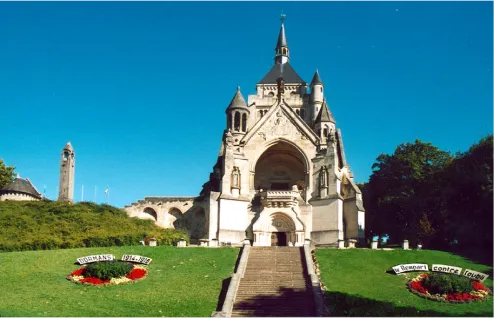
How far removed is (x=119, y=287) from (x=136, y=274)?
2.06 meters

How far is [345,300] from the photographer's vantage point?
3100cm

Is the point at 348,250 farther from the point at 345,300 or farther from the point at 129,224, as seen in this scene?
the point at 129,224

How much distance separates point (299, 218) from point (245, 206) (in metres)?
5.13

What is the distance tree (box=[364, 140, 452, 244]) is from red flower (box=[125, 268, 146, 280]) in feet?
102

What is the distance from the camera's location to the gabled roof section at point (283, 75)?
75062 millimetres

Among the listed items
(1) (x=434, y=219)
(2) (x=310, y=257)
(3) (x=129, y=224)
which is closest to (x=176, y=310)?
(2) (x=310, y=257)

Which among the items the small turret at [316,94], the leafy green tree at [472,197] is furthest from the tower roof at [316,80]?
the leafy green tree at [472,197]

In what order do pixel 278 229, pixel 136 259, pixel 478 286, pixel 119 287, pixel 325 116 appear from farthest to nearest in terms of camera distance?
pixel 325 116
pixel 278 229
pixel 136 259
pixel 119 287
pixel 478 286

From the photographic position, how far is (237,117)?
59531mm

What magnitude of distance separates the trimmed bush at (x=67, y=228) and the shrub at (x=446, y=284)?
71.4 ft

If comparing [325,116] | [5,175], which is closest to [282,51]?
[325,116]

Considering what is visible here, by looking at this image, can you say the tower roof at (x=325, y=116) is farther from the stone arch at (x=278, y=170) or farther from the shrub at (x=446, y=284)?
the shrub at (x=446, y=284)

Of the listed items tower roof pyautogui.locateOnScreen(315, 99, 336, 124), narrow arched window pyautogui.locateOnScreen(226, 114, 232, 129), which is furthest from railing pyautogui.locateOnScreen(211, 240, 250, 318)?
tower roof pyautogui.locateOnScreen(315, 99, 336, 124)

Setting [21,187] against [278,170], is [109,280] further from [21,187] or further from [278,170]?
[278,170]
